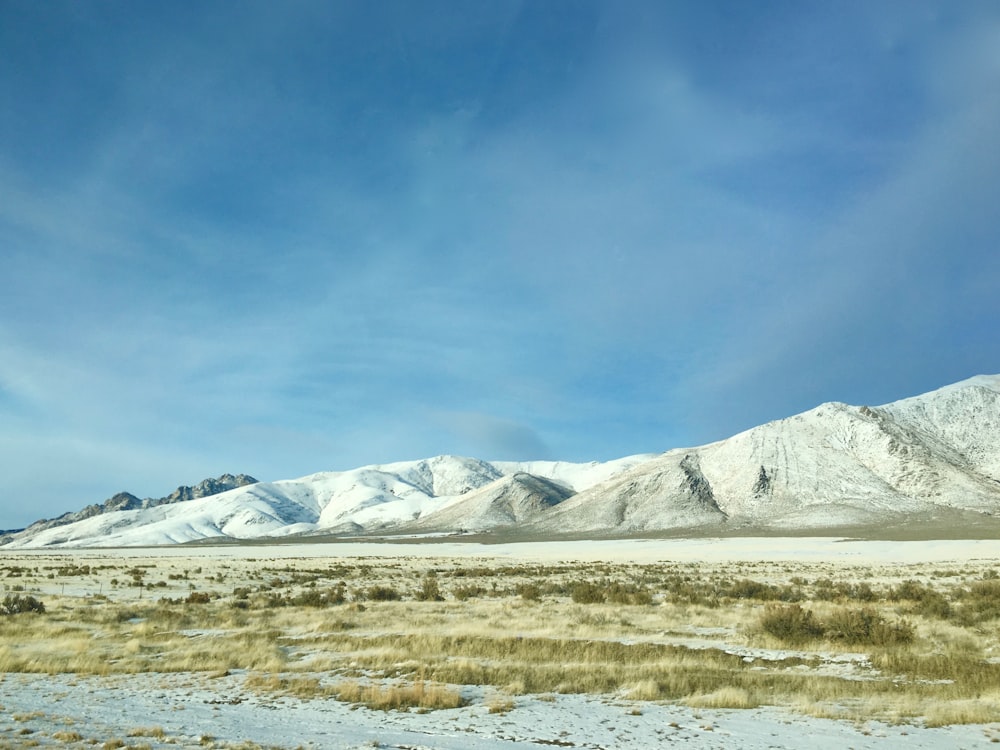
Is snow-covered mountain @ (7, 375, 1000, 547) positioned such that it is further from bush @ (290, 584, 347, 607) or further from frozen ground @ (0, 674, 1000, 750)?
frozen ground @ (0, 674, 1000, 750)

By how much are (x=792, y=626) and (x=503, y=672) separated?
925 cm

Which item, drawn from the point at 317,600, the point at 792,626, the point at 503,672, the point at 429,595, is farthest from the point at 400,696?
the point at 429,595

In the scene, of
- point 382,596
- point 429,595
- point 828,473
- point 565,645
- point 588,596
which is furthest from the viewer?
point 828,473

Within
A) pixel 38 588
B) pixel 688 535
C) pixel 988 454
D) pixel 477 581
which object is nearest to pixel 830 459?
pixel 988 454

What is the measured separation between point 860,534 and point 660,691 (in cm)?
12079

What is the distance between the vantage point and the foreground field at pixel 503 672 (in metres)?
11.2

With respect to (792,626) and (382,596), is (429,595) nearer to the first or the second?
(382,596)

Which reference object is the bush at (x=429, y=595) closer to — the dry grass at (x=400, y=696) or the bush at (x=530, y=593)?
the bush at (x=530, y=593)

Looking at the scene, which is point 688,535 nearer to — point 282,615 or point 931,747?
point 282,615

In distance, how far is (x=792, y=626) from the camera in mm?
20250

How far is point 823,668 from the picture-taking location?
16.7 metres

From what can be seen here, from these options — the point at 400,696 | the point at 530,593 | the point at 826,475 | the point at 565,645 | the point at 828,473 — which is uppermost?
the point at 828,473

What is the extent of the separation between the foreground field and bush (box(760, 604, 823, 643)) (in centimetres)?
6

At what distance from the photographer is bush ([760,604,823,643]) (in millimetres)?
19931
